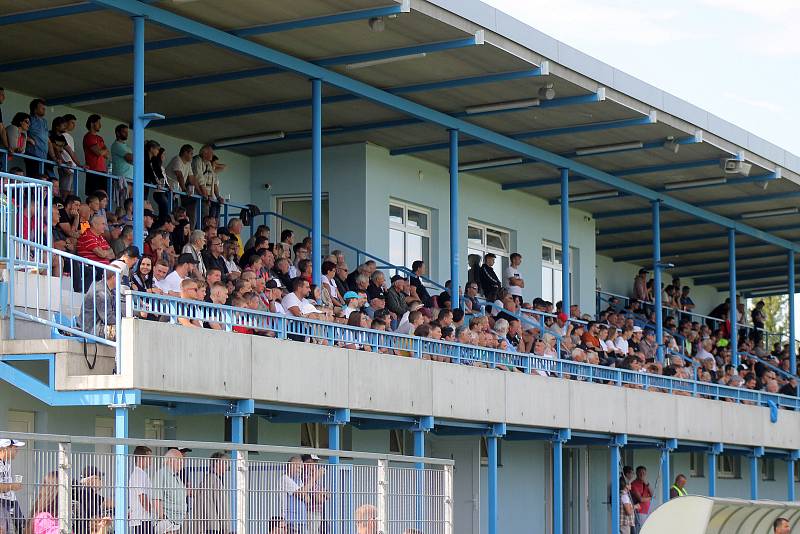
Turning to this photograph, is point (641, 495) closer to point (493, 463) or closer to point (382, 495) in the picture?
point (493, 463)

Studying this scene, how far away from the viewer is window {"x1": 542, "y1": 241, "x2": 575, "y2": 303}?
2970 cm

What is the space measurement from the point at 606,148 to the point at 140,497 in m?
16.2

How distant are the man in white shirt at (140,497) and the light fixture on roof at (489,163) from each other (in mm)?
16047

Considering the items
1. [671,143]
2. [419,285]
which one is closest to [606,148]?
[671,143]

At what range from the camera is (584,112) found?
22.6 meters

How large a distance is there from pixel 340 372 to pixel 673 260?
824 inches

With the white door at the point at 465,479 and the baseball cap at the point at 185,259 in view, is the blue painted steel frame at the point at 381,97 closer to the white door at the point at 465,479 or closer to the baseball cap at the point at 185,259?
the baseball cap at the point at 185,259

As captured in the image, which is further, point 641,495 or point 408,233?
point 641,495

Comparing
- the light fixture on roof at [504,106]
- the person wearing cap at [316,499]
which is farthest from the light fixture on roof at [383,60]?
the person wearing cap at [316,499]

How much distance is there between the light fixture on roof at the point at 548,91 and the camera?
2106 centimetres

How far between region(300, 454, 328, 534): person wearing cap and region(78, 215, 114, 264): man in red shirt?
16.6 feet

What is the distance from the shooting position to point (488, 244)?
2784 centimetres

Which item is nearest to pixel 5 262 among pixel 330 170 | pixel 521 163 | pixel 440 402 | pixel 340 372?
pixel 340 372

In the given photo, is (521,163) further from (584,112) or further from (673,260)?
(673,260)
